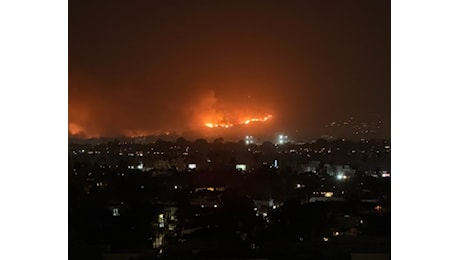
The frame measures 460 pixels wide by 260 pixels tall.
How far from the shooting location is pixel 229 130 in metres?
2.56

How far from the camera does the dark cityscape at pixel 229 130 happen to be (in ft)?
8.12

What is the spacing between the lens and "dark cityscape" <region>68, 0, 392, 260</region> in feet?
8.12

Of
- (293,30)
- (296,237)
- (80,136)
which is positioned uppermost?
(293,30)

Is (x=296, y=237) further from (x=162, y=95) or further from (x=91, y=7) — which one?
(x=91, y=7)

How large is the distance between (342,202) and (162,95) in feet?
2.91

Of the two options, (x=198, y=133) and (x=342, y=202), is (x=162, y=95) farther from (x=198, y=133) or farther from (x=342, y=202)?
(x=342, y=202)

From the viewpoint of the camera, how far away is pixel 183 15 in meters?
2.56

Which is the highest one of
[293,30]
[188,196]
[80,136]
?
[293,30]

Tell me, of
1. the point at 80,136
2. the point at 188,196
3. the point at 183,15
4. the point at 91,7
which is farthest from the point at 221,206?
the point at 91,7

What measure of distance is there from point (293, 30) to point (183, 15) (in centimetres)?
48
